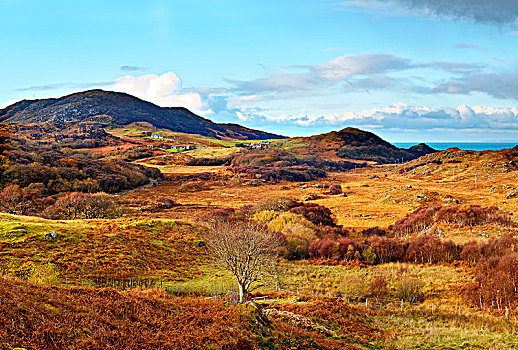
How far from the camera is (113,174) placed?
318 feet

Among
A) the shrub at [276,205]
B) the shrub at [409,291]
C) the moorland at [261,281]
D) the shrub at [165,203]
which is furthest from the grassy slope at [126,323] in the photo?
the shrub at [165,203]

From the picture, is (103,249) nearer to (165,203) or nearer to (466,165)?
(165,203)

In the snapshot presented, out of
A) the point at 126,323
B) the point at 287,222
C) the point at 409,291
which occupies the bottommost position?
the point at 409,291

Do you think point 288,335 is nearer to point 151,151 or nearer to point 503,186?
point 503,186

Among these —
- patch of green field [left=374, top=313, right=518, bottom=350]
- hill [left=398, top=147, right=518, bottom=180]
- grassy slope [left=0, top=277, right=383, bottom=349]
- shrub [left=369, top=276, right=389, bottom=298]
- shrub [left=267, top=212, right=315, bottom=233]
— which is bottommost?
shrub [left=369, top=276, right=389, bottom=298]

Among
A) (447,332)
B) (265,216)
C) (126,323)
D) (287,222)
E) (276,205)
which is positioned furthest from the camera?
(276,205)

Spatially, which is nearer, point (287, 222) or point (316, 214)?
point (287, 222)

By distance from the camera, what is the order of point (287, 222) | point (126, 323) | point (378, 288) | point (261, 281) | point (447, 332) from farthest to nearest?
point (287, 222) < point (261, 281) < point (378, 288) < point (447, 332) < point (126, 323)

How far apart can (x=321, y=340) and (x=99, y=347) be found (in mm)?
9418

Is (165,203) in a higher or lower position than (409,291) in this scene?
higher

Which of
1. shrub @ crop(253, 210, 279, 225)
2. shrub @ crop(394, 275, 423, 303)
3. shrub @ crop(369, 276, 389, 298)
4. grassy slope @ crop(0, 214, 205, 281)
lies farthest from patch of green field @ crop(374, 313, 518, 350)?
shrub @ crop(253, 210, 279, 225)

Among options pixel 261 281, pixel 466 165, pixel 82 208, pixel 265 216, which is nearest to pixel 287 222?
pixel 265 216

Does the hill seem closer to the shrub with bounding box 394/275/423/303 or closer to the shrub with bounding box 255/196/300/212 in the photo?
the shrub with bounding box 255/196/300/212

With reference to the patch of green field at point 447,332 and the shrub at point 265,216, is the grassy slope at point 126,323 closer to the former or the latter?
the patch of green field at point 447,332
